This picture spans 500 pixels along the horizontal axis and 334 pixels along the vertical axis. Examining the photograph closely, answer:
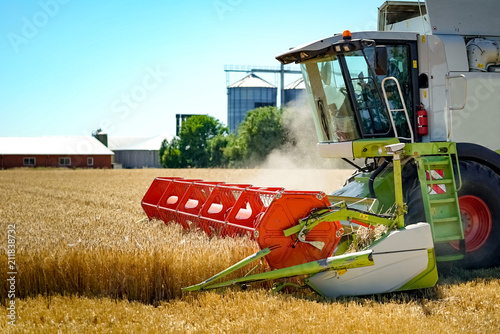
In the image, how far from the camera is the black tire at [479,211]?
5466mm

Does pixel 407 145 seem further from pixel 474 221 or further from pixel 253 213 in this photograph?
pixel 253 213

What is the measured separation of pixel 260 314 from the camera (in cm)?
387

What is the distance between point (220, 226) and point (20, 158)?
148 feet

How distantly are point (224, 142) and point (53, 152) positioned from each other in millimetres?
14701

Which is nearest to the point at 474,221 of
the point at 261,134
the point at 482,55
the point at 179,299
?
the point at 482,55

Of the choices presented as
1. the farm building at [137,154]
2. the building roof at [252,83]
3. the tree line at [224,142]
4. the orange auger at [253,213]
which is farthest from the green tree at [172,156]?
the orange auger at [253,213]

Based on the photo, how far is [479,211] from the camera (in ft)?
18.5

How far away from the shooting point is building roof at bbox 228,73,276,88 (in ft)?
158

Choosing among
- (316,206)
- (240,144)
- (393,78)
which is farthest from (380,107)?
(240,144)

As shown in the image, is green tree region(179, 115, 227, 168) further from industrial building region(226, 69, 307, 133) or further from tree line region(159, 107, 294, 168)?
industrial building region(226, 69, 307, 133)

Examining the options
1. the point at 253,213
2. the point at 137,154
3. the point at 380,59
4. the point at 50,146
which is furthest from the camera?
the point at 137,154

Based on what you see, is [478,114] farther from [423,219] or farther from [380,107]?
[423,219]

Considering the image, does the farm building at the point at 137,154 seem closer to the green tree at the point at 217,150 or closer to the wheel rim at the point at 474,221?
the green tree at the point at 217,150

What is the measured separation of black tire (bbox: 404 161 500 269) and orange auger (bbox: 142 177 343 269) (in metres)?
1.26
